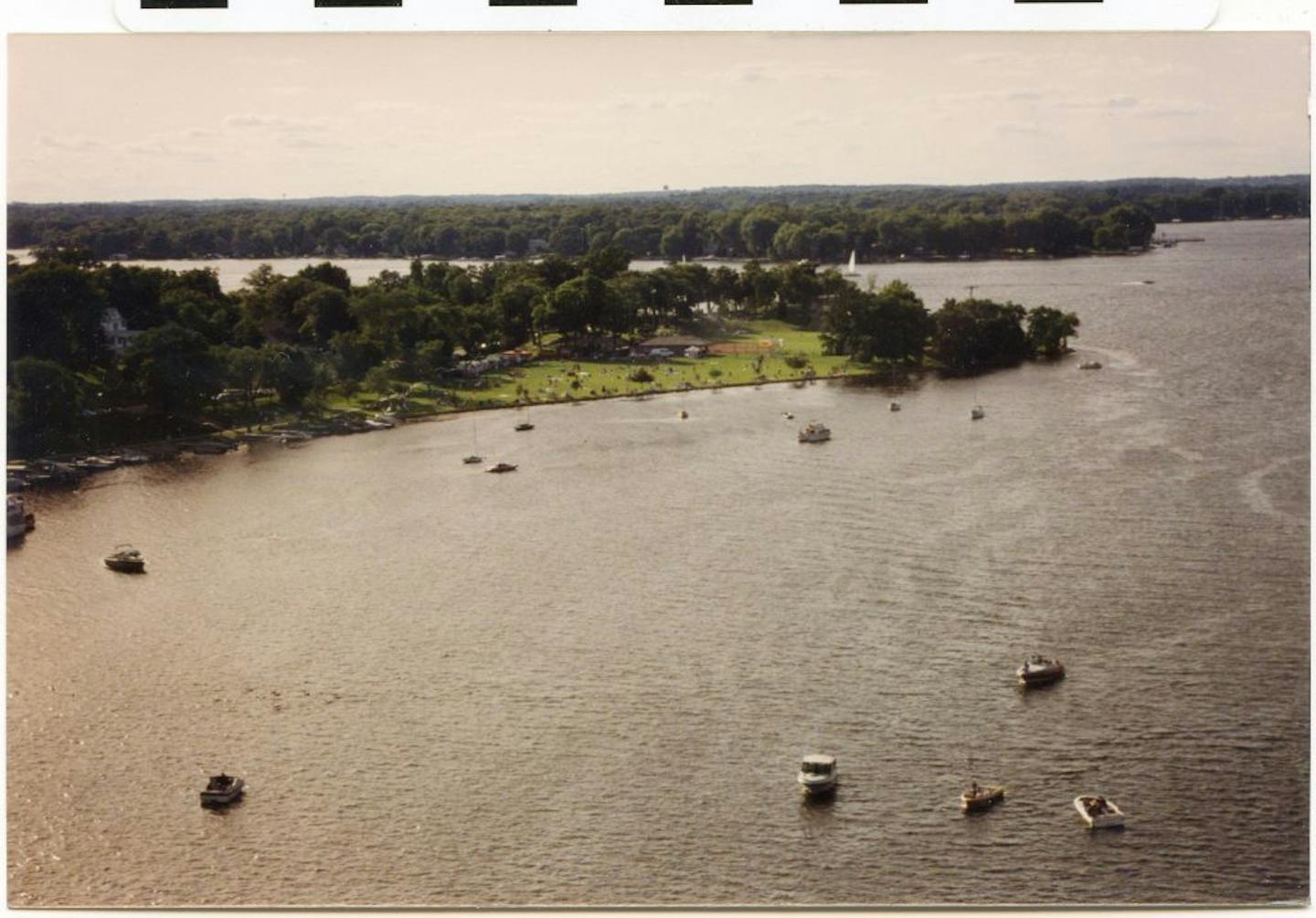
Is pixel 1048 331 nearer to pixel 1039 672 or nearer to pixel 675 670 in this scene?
pixel 1039 672

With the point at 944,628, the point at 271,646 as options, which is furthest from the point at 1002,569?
the point at 271,646

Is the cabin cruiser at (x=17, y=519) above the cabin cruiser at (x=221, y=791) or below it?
above

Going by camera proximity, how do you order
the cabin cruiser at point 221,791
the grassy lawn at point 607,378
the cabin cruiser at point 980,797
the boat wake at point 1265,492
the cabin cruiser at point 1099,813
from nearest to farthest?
the cabin cruiser at point 1099,813 → the cabin cruiser at point 980,797 → the cabin cruiser at point 221,791 → the boat wake at point 1265,492 → the grassy lawn at point 607,378

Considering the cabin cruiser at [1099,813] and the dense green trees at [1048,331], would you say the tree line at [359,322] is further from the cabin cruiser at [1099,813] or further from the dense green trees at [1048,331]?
the cabin cruiser at [1099,813]

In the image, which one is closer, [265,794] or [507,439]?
[265,794]

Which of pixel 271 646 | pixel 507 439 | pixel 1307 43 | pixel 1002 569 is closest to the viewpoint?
pixel 1307 43

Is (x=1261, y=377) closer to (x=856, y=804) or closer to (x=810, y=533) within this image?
(x=810, y=533)

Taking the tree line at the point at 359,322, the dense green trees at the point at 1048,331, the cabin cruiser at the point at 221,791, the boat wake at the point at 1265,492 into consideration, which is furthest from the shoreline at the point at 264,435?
the boat wake at the point at 1265,492
